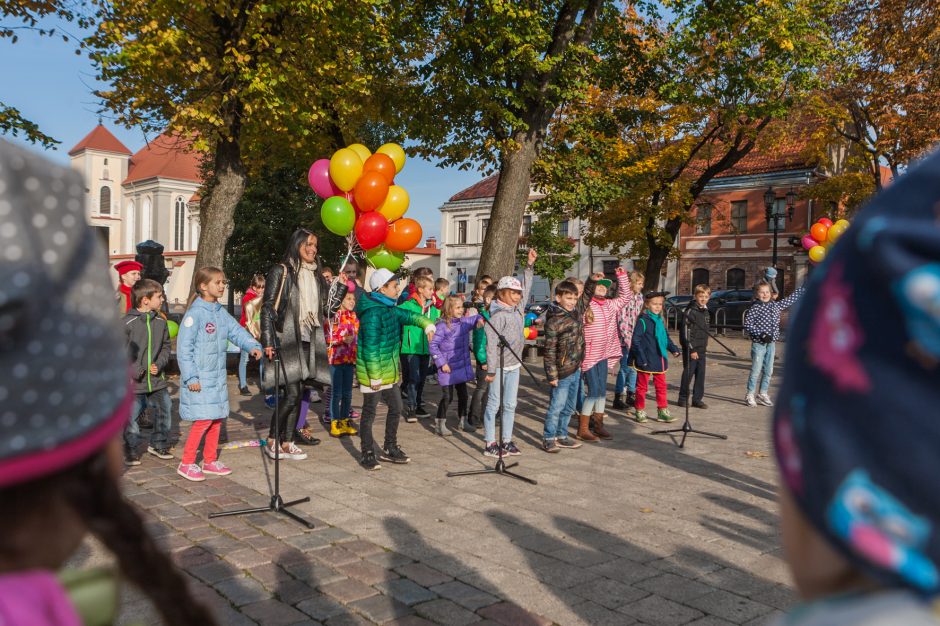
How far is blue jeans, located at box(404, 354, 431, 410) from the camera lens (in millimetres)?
11078

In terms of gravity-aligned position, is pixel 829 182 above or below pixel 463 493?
above

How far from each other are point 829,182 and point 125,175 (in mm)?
79105

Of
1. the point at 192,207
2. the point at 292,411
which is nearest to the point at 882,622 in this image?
the point at 292,411

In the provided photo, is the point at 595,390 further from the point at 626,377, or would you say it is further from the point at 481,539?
Answer: the point at 481,539

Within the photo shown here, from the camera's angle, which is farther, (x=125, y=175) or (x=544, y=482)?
(x=125, y=175)

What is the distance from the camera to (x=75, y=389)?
885mm

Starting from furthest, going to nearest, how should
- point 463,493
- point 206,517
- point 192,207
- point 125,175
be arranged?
point 125,175 → point 192,207 → point 463,493 → point 206,517

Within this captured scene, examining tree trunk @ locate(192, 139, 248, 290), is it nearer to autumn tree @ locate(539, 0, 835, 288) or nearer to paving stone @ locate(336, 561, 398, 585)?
autumn tree @ locate(539, 0, 835, 288)

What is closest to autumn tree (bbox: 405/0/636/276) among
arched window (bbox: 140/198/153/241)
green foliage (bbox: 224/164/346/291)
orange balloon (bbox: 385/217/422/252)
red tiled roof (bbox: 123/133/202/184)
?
orange balloon (bbox: 385/217/422/252)

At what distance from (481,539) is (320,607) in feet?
5.04

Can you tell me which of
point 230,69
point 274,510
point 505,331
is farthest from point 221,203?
point 274,510

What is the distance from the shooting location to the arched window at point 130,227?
3393 inches

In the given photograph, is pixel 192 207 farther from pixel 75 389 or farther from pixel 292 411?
pixel 75 389

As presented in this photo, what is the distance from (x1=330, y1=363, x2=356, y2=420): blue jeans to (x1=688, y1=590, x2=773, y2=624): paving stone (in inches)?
231
